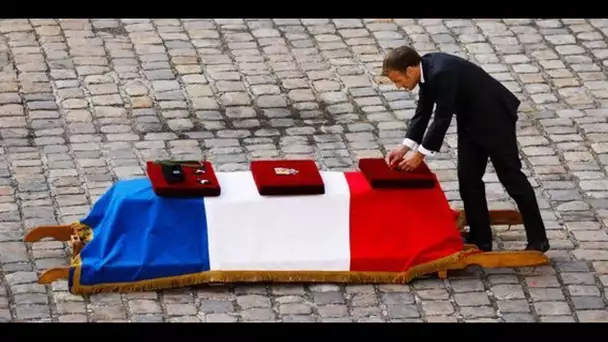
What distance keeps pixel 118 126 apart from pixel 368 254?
3.37 meters

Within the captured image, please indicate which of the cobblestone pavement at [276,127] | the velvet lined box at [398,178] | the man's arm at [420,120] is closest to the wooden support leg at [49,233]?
the cobblestone pavement at [276,127]

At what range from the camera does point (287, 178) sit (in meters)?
9.91

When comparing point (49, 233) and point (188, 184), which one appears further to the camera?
point (49, 233)

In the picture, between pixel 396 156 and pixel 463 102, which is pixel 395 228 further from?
pixel 463 102

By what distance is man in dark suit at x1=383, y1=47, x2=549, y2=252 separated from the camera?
9797mm

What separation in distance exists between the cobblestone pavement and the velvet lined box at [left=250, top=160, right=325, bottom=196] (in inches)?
25.3

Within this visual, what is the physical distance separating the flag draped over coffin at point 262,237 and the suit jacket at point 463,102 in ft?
1.46

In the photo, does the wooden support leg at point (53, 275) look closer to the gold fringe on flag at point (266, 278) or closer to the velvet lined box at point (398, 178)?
the gold fringe on flag at point (266, 278)

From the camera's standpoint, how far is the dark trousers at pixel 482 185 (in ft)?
33.0

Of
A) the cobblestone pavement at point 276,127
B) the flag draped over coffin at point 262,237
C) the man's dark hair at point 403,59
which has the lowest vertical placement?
the cobblestone pavement at point 276,127

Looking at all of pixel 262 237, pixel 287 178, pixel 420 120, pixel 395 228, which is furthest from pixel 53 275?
pixel 420 120

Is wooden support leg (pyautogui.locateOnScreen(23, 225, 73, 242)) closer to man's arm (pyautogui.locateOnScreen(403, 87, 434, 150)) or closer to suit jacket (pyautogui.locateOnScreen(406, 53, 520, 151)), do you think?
man's arm (pyautogui.locateOnScreen(403, 87, 434, 150))

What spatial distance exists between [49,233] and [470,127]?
284 centimetres

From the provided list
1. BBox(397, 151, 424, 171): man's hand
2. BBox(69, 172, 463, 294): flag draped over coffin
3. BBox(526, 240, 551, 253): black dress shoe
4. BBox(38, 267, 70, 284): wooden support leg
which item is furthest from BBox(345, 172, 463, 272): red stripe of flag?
BBox(38, 267, 70, 284): wooden support leg
